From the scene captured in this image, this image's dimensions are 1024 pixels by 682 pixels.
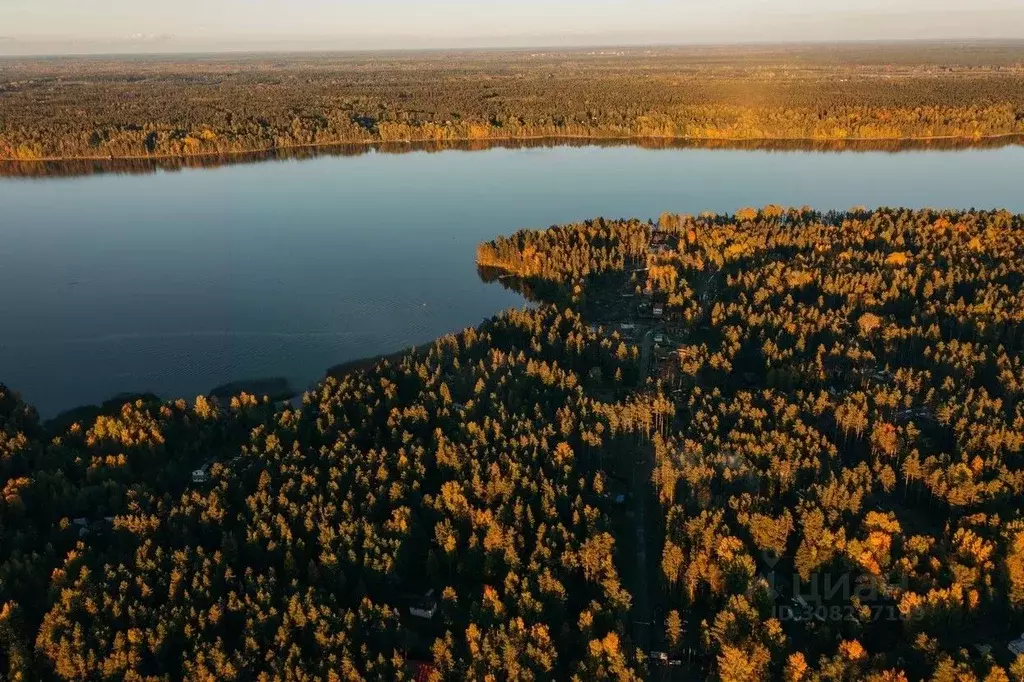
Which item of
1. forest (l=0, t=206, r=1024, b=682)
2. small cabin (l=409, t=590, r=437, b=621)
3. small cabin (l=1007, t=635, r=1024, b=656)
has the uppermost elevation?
forest (l=0, t=206, r=1024, b=682)

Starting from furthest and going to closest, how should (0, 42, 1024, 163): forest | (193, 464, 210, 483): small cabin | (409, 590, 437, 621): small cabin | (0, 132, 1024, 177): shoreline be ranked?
(0, 42, 1024, 163): forest, (0, 132, 1024, 177): shoreline, (193, 464, 210, 483): small cabin, (409, 590, 437, 621): small cabin

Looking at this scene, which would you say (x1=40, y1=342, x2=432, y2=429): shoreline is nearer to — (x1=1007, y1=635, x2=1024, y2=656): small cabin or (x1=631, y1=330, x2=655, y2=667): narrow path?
(x1=631, y1=330, x2=655, y2=667): narrow path

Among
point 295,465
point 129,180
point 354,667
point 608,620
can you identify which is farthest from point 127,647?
point 129,180

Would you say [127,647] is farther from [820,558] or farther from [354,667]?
[820,558]

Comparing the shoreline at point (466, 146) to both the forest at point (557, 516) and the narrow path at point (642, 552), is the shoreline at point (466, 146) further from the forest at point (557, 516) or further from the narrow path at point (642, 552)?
the narrow path at point (642, 552)

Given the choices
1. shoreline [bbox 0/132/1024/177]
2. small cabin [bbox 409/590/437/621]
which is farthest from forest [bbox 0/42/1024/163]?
small cabin [bbox 409/590/437/621]

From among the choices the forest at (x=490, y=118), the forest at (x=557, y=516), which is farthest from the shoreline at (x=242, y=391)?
the forest at (x=490, y=118)

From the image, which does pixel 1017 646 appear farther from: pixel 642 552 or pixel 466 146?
pixel 466 146
